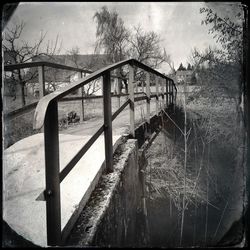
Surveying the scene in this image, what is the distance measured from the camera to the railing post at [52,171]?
118 centimetres

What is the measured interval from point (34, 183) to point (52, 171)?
3.16 ft

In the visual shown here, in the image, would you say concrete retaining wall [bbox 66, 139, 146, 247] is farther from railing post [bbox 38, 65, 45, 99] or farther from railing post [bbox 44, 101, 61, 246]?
railing post [bbox 38, 65, 45, 99]

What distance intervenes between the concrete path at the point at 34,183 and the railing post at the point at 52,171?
0.19 metres

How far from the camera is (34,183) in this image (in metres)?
2.06

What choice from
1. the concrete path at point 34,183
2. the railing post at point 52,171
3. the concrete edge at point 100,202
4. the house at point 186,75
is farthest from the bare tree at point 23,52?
the house at point 186,75

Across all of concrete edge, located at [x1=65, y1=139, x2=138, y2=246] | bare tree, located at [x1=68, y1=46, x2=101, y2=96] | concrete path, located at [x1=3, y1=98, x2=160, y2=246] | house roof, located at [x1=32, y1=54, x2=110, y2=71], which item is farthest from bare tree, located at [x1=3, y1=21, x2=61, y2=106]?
concrete edge, located at [x1=65, y1=139, x2=138, y2=246]

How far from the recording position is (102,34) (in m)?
3.48

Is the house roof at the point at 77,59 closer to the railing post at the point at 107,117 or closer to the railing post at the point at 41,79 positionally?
the railing post at the point at 41,79

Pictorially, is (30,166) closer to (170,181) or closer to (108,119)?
(108,119)

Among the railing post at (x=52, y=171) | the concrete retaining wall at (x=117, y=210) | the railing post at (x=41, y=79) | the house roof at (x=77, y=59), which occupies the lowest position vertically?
the concrete retaining wall at (x=117, y=210)

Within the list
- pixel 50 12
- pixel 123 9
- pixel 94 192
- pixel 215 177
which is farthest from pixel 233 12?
pixel 215 177

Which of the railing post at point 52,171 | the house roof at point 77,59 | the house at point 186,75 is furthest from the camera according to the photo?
the house roof at point 77,59

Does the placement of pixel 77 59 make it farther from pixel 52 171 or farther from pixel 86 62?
pixel 52 171

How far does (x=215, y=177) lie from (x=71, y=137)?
6.86ft
